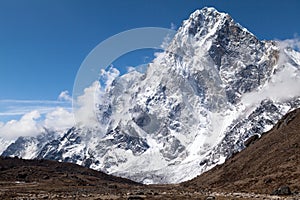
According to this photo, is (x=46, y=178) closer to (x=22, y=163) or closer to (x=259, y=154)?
(x=22, y=163)

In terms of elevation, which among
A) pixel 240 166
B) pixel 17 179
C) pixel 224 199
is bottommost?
pixel 224 199

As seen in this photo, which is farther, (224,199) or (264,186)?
(264,186)

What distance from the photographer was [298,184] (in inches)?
2719

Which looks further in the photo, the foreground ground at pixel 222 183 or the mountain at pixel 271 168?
the mountain at pixel 271 168

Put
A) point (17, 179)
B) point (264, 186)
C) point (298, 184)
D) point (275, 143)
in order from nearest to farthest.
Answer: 1. point (298, 184)
2. point (264, 186)
3. point (275, 143)
4. point (17, 179)

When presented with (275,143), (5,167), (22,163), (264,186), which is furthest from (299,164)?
(22,163)

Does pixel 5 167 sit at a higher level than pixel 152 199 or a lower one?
higher

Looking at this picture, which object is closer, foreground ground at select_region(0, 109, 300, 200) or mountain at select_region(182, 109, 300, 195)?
foreground ground at select_region(0, 109, 300, 200)

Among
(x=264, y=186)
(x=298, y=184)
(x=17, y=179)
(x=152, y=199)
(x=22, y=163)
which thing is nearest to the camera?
(x=152, y=199)

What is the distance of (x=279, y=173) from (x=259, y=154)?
49.3m

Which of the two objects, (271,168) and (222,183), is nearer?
(271,168)

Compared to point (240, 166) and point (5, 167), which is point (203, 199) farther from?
point (5, 167)

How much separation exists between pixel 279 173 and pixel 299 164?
5.53 metres

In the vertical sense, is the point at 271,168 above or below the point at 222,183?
below
